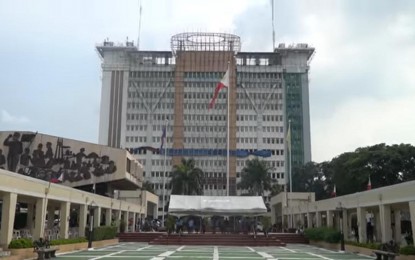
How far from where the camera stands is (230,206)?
37.9 meters

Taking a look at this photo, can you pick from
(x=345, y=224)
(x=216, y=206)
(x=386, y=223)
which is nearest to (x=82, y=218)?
(x=216, y=206)

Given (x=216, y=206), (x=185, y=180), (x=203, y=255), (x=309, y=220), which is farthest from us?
(x=185, y=180)

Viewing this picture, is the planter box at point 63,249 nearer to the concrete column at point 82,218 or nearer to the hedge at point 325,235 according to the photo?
the concrete column at point 82,218

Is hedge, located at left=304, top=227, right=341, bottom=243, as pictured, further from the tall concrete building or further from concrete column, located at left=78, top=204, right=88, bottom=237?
the tall concrete building

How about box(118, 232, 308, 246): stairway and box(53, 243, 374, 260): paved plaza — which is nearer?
box(53, 243, 374, 260): paved plaza

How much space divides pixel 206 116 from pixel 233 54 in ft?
51.1

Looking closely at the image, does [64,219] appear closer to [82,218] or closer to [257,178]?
[82,218]

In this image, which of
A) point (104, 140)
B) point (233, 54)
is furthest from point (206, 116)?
point (104, 140)

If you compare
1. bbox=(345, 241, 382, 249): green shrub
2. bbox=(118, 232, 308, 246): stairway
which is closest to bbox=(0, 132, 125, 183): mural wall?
bbox=(118, 232, 308, 246): stairway

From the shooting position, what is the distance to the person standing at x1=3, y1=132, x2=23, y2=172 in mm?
58925

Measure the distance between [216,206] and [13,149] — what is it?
108 feet

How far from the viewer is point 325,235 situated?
34.7m

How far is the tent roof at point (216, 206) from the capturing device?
37.6 metres

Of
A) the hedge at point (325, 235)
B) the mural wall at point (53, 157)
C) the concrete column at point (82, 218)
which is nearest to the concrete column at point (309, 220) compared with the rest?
the hedge at point (325, 235)
